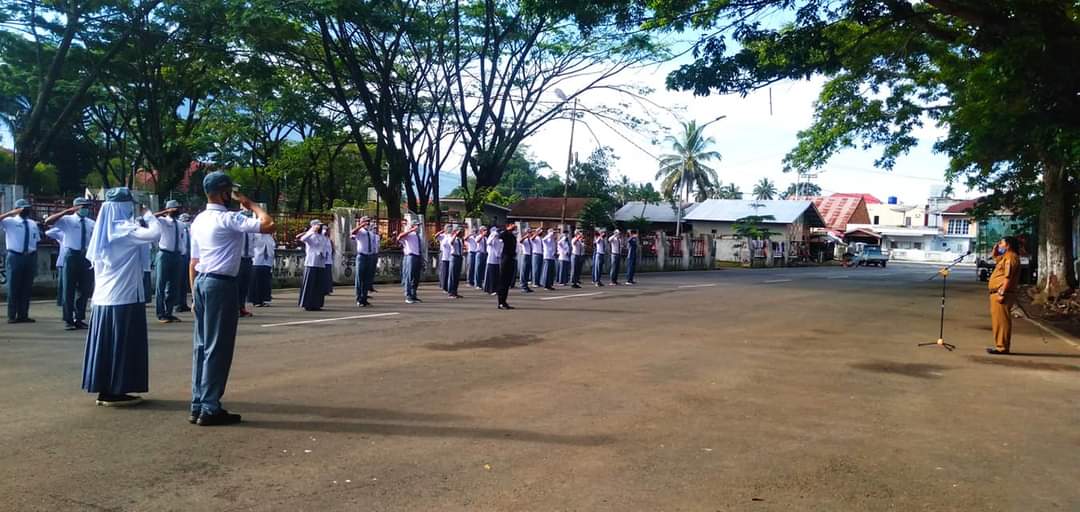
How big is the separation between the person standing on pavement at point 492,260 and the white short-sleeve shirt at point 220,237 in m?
12.4

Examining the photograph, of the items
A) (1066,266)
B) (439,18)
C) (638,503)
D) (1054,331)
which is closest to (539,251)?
(439,18)

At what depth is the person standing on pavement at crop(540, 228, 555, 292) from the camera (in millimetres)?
22703

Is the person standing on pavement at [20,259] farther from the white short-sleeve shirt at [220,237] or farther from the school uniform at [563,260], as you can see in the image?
the school uniform at [563,260]

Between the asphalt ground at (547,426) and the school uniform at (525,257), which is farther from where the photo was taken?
the school uniform at (525,257)

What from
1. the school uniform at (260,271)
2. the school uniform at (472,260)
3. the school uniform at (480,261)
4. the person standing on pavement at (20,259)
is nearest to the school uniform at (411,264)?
the school uniform at (260,271)

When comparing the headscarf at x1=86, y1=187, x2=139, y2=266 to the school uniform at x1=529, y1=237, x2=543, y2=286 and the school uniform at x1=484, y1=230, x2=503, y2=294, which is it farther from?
the school uniform at x1=529, y1=237, x2=543, y2=286

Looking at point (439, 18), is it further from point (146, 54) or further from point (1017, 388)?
point (1017, 388)

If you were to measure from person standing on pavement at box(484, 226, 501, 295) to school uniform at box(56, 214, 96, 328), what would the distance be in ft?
29.8

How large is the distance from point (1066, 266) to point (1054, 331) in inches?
368

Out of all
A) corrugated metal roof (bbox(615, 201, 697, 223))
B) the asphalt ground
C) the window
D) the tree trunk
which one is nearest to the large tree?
the tree trunk

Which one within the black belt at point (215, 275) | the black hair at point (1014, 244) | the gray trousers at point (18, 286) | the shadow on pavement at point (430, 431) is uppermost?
the black hair at point (1014, 244)

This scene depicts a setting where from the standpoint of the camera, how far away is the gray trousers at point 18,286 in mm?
11609

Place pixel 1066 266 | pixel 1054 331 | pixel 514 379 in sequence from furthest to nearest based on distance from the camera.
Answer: pixel 1066 266
pixel 1054 331
pixel 514 379

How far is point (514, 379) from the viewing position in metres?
8.02
